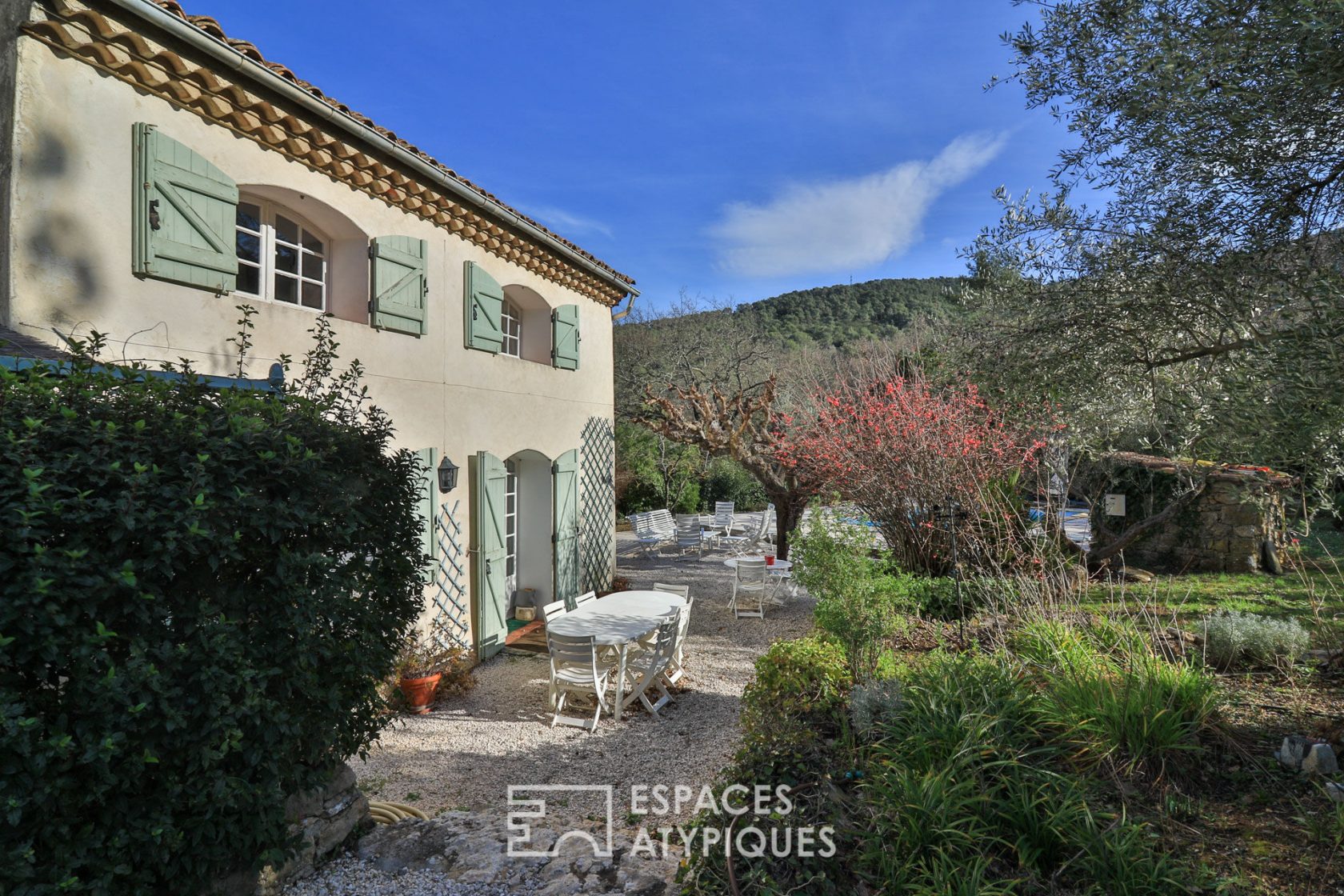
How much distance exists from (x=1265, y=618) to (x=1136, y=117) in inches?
161

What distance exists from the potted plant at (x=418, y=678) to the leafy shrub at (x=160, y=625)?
3.00m

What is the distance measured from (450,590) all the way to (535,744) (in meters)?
2.11

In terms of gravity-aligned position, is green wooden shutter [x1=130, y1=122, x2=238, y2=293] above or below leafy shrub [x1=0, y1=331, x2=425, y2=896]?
above

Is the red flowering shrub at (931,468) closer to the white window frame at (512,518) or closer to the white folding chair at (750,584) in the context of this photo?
the white folding chair at (750,584)

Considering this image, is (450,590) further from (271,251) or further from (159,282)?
(159,282)

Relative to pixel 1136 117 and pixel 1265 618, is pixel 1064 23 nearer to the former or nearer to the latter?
pixel 1136 117

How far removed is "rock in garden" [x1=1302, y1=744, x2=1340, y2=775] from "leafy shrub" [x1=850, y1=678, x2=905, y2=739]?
5.82 ft

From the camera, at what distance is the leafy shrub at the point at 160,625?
1.95m

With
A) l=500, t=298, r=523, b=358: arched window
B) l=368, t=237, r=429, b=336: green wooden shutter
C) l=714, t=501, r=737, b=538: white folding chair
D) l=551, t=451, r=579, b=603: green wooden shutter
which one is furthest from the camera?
l=714, t=501, r=737, b=538: white folding chair

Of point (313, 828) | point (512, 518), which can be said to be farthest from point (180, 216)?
point (512, 518)

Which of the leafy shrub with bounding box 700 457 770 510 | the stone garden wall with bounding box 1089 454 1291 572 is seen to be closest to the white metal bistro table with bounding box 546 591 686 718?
the stone garden wall with bounding box 1089 454 1291 572

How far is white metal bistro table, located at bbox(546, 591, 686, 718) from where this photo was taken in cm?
576

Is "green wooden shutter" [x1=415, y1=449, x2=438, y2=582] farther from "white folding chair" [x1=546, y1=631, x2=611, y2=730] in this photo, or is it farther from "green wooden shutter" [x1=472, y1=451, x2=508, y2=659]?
"white folding chair" [x1=546, y1=631, x2=611, y2=730]

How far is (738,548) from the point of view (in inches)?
540
